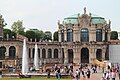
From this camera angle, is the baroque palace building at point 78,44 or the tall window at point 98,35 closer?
the baroque palace building at point 78,44

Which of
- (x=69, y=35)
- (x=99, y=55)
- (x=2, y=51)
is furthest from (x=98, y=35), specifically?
(x=2, y=51)

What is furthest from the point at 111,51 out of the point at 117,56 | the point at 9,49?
the point at 9,49

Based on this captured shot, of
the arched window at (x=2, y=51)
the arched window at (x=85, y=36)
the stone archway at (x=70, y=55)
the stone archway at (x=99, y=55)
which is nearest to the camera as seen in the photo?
the arched window at (x=2, y=51)

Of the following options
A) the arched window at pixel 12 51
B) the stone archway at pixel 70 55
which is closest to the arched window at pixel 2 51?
the arched window at pixel 12 51

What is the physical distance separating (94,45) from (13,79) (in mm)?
58222

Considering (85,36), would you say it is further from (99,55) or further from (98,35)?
(99,55)

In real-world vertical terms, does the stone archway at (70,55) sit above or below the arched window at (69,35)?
below

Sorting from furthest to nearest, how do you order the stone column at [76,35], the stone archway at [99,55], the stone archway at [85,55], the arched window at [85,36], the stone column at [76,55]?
the stone archway at [85,55] → the stone archway at [99,55] → the arched window at [85,36] → the stone column at [76,35] → the stone column at [76,55]

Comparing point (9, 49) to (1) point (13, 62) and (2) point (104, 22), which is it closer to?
(1) point (13, 62)

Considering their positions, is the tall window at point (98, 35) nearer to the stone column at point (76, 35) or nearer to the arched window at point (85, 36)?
the arched window at point (85, 36)

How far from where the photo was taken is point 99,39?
357 ft

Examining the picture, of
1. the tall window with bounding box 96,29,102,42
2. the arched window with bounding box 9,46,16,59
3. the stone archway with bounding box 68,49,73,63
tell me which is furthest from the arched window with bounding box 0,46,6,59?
the tall window with bounding box 96,29,102,42

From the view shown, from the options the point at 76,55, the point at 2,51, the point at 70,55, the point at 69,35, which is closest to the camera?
the point at 2,51

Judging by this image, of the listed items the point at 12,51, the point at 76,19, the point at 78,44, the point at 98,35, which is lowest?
the point at 12,51
